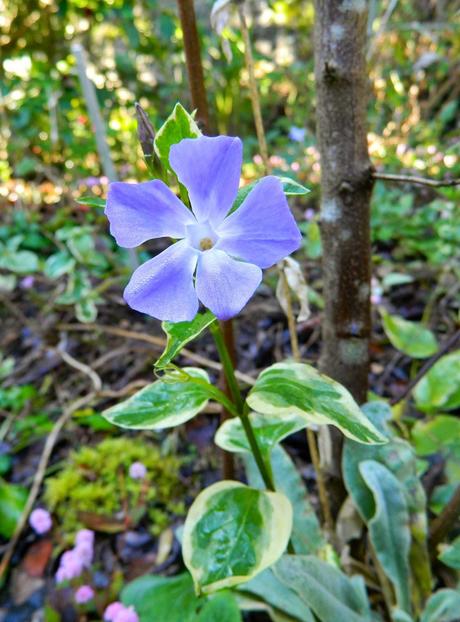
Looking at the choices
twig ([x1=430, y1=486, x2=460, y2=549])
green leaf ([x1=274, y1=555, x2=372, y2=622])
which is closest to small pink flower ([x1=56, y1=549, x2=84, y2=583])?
green leaf ([x1=274, y1=555, x2=372, y2=622])

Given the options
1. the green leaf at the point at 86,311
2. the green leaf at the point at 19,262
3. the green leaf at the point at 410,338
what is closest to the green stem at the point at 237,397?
the green leaf at the point at 410,338

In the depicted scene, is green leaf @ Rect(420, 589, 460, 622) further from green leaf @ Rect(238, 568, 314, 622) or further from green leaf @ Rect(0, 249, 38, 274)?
green leaf @ Rect(0, 249, 38, 274)

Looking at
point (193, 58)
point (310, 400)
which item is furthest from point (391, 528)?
point (193, 58)

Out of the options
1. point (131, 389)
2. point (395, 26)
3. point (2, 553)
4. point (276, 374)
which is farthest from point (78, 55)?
point (395, 26)

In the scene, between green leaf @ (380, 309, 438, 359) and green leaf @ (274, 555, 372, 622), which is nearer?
green leaf @ (274, 555, 372, 622)

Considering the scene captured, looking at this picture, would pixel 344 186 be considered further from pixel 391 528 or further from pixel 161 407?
pixel 391 528

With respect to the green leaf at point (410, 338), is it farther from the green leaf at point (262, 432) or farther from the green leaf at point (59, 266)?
the green leaf at point (59, 266)
